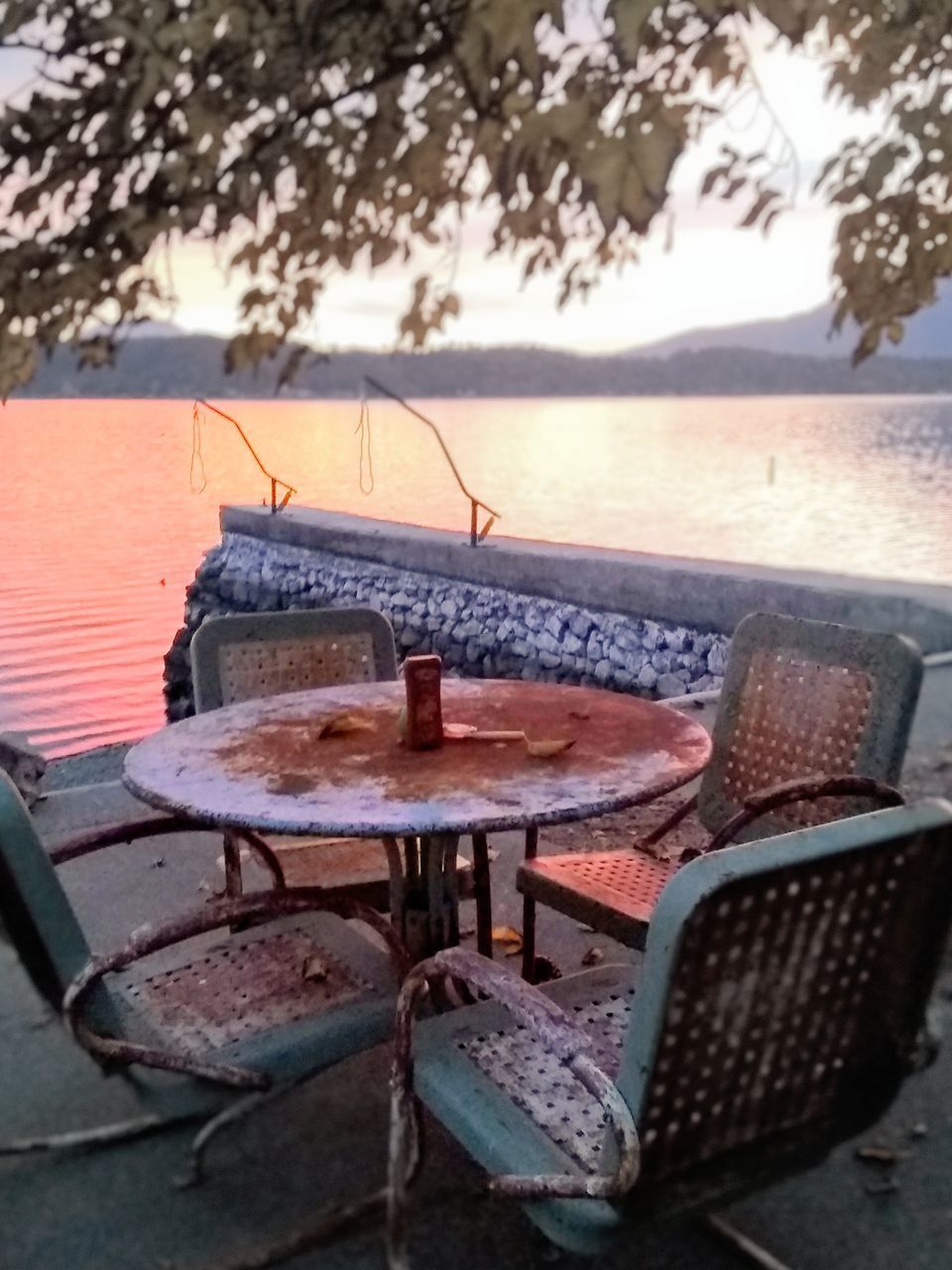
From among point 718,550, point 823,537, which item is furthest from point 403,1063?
point 823,537

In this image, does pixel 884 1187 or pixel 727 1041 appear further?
pixel 884 1187

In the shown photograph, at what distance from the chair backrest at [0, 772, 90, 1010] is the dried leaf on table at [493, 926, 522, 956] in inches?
75.9

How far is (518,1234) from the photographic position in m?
2.57

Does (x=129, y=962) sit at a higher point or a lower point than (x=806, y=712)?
lower

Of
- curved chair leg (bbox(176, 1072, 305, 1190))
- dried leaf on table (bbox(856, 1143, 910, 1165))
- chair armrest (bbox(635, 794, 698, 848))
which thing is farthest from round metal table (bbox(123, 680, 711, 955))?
dried leaf on table (bbox(856, 1143, 910, 1165))

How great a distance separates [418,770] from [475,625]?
1028 cm

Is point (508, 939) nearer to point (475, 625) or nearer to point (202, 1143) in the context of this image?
point (202, 1143)

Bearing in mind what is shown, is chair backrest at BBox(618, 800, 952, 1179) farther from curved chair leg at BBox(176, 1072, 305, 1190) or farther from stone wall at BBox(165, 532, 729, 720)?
stone wall at BBox(165, 532, 729, 720)

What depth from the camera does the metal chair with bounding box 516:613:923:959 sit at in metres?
3.07

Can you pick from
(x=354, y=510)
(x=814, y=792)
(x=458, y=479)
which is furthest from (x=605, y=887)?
(x=354, y=510)

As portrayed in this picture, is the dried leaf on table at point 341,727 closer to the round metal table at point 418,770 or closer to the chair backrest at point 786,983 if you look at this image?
the round metal table at point 418,770

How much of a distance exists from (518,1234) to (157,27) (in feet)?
7.66

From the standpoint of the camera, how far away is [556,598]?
11.6 metres

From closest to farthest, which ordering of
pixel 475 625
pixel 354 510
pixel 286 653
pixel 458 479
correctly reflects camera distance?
pixel 286 653, pixel 458 479, pixel 475 625, pixel 354 510
